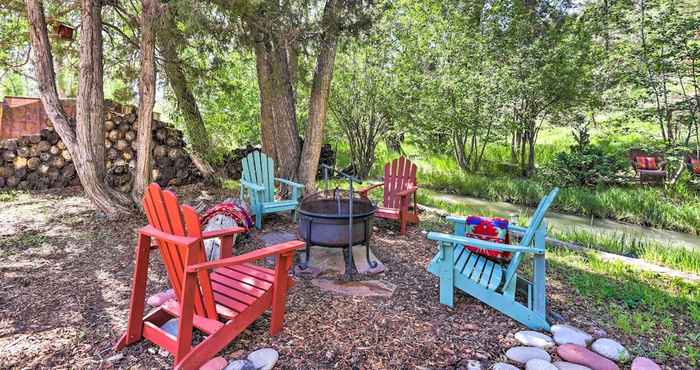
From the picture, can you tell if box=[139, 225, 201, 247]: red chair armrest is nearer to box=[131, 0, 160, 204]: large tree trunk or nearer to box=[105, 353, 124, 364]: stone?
box=[105, 353, 124, 364]: stone

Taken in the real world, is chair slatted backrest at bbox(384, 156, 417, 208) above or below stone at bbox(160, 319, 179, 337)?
above

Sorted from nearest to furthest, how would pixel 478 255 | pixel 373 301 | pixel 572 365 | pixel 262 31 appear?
pixel 572 365
pixel 373 301
pixel 478 255
pixel 262 31

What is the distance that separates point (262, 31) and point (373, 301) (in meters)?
2.86

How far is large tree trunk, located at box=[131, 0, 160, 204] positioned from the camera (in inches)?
142

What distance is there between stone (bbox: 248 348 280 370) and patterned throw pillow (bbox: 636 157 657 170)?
7479mm

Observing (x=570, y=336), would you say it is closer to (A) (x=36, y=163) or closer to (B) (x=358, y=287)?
(B) (x=358, y=287)

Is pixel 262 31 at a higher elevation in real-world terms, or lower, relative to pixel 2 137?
higher

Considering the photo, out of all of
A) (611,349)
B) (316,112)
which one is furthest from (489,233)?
(316,112)

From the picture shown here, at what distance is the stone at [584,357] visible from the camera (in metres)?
1.61

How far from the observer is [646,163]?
22.3 ft

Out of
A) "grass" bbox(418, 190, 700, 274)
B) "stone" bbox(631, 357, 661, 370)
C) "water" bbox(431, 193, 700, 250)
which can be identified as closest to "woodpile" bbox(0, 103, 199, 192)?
"water" bbox(431, 193, 700, 250)

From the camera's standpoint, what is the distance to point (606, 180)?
6.41 meters

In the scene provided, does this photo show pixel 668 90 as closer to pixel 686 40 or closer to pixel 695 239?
pixel 686 40

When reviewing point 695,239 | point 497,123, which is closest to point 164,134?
point 497,123
